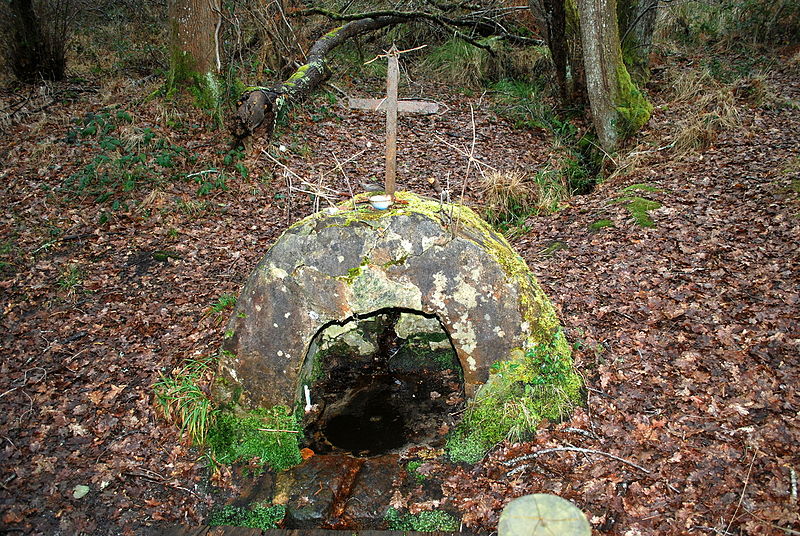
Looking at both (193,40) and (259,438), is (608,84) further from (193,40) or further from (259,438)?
(259,438)

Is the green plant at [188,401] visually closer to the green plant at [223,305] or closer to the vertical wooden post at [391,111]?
the green plant at [223,305]

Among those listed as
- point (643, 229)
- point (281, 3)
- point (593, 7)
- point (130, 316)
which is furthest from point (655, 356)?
point (281, 3)

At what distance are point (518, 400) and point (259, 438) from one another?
88.8 inches

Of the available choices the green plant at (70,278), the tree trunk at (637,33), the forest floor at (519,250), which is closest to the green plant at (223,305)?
the forest floor at (519,250)

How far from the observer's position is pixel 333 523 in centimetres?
368

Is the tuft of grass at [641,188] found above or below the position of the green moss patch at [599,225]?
above

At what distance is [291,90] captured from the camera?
962cm

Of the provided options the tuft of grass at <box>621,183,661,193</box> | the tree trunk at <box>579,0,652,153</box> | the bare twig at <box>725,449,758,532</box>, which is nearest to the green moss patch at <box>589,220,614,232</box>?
the tuft of grass at <box>621,183,661,193</box>

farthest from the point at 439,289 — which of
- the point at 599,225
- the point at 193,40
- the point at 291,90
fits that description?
the point at 193,40

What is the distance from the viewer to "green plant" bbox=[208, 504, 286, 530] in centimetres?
370

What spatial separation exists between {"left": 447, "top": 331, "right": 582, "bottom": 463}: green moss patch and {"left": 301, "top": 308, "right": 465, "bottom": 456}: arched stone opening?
0.33m

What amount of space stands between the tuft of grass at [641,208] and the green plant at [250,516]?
17.5 ft

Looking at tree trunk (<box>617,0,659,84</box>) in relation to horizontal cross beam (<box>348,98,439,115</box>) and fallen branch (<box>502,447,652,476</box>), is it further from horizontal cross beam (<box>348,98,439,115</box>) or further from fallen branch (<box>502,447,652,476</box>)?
fallen branch (<box>502,447,652,476</box>)

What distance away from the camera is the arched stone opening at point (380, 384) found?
459 cm
